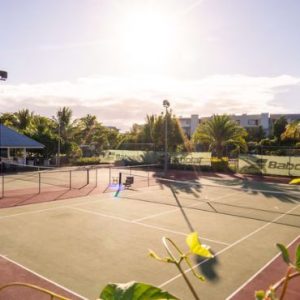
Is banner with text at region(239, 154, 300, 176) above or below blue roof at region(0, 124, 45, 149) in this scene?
below

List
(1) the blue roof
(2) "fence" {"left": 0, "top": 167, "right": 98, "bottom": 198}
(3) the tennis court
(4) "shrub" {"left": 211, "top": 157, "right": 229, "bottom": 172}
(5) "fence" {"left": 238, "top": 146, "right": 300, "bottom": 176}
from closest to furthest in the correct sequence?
1. (3) the tennis court
2. (2) "fence" {"left": 0, "top": 167, "right": 98, "bottom": 198}
3. (5) "fence" {"left": 238, "top": 146, "right": 300, "bottom": 176}
4. (4) "shrub" {"left": 211, "top": 157, "right": 229, "bottom": 172}
5. (1) the blue roof

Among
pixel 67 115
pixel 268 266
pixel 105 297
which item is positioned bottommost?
pixel 268 266

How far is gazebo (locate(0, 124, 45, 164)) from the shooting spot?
4228cm

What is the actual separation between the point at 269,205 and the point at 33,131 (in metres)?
37.2

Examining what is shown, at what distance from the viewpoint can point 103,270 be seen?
416 inches

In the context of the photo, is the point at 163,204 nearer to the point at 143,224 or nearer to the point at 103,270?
the point at 143,224

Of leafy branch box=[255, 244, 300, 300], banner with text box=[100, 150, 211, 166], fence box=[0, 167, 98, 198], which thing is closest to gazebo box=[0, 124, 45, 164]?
fence box=[0, 167, 98, 198]

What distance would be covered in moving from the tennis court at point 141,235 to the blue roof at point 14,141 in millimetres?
22195

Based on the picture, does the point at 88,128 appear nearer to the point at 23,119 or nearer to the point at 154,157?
the point at 23,119

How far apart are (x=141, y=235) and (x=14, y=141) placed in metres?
33.4

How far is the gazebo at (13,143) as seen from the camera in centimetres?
4228

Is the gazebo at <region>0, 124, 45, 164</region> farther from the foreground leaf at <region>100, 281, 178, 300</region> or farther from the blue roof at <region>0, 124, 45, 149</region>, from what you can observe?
the foreground leaf at <region>100, 281, 178, 300</region>

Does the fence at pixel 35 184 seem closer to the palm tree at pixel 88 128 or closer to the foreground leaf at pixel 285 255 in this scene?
the foreground leaf at pixel 285 255

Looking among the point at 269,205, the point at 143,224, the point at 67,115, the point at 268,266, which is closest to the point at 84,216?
the point at 143,224
